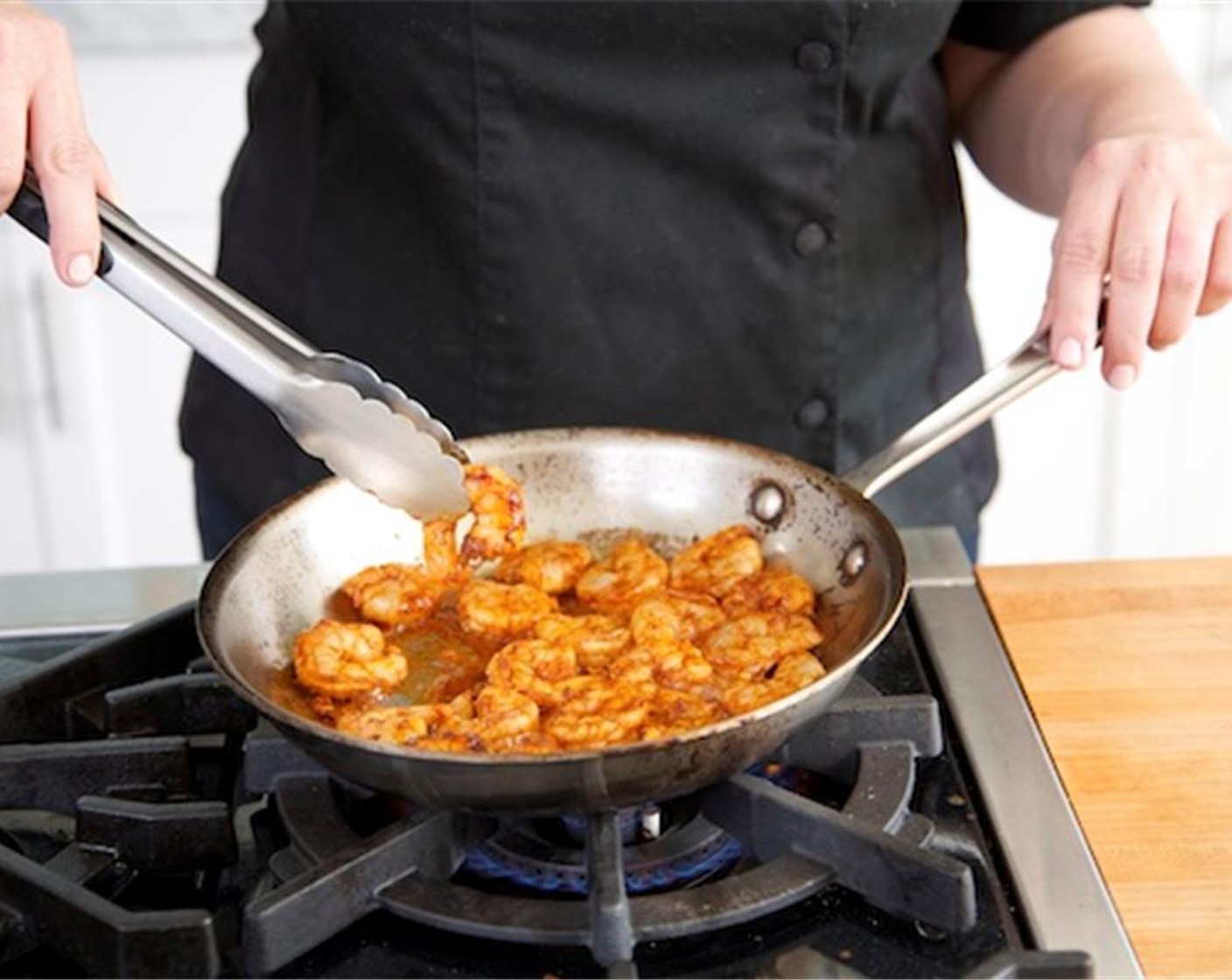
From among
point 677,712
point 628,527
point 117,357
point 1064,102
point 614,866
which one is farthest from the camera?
point 117,357

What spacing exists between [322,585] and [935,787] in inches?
15.2

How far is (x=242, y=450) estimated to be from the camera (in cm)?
153

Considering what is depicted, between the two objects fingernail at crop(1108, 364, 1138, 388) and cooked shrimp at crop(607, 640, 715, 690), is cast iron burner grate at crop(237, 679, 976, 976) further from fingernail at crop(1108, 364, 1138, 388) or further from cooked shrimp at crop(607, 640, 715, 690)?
fingernail at crop(1108, 364, 1138, 388)

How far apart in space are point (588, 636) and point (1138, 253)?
41 centimetres

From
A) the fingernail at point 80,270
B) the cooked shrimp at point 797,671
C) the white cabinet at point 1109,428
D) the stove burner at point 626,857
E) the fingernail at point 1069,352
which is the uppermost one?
the fingernail at point 80,270

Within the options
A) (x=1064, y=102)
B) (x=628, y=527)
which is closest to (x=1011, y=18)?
(x=1064, y=102)

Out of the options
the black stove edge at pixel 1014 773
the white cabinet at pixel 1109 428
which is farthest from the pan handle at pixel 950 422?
the white cabinet at pixel 1109 428

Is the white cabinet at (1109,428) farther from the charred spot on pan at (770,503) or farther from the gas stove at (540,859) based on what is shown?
the gas stove at (540,859)

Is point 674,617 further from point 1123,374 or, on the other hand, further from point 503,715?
point 1123,374

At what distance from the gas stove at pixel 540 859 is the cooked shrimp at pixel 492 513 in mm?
178

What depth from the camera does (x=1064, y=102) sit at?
4.46 feet

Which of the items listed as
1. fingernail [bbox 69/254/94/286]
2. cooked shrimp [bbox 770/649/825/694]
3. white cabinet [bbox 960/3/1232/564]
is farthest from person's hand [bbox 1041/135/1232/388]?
white cabinet [bbox 960/3/1232/564]

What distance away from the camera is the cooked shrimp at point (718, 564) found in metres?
1.05

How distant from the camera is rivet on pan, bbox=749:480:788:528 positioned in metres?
1.08
